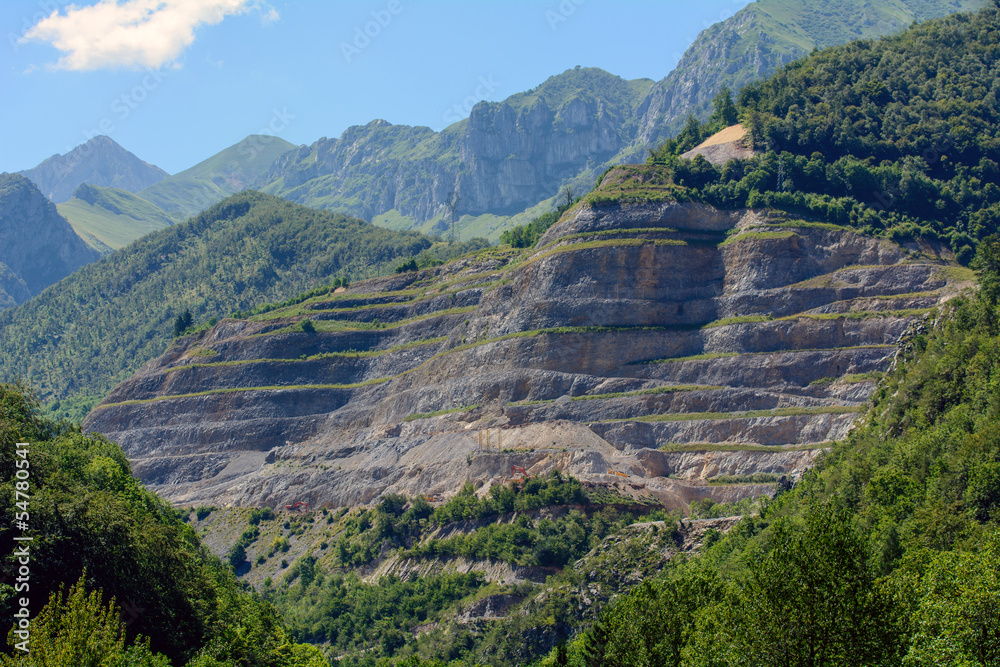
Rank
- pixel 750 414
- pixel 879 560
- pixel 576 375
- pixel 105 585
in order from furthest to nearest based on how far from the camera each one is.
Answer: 1. pixel 576 375
2. pixel 750 414
3. pixel 105 585
4. pixel 879 560

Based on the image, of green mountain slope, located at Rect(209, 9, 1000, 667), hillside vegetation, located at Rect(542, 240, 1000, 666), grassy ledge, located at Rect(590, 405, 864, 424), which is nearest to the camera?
hillside vegetation, located at Rect(542, 240, 1000, 666)

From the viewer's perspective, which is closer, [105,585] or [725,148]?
[105,585]

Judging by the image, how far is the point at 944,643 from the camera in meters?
30.0

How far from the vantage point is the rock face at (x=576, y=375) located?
101 m

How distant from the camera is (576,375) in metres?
113

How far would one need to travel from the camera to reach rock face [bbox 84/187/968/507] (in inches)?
3981

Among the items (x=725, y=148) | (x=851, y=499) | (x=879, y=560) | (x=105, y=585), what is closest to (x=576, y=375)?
(x=725, y=148)

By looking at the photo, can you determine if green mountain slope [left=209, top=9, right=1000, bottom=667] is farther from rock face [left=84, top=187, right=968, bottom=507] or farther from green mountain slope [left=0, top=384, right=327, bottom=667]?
green mountain slope [left=0, top=384, right=327, bottom=667]

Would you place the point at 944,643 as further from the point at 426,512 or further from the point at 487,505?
the point at 426,512

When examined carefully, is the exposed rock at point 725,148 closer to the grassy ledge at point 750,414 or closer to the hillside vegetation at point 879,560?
the grassy ledge at point 750,414

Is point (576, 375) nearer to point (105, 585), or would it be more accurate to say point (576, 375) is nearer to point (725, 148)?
point (725, 148)

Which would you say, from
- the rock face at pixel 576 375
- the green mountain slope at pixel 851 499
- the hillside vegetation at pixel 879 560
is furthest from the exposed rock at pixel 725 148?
the hillside vegetation at pixel 879 560

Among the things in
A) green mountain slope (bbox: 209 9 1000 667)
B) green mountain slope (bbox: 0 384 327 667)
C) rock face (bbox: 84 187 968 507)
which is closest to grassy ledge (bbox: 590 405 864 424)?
rock face (bbox: 84 187 968 507)

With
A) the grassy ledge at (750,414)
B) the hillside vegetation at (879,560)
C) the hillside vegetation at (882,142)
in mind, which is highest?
the hillside vegetation at (882,142)
